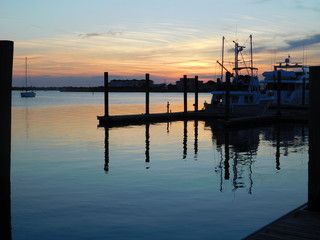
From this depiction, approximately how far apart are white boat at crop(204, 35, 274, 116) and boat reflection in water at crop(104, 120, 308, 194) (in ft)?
8.31

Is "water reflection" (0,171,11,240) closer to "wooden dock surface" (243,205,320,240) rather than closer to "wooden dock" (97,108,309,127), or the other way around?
"wooden dock surface" (243,205,320,240)

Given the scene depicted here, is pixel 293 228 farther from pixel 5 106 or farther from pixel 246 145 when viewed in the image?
pixel 246 145

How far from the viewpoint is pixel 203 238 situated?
341 inches

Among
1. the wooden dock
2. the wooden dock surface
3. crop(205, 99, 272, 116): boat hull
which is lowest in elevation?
the wooden dock surface

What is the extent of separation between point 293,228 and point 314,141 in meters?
1.97

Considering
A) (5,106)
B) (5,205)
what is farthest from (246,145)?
(5,106)

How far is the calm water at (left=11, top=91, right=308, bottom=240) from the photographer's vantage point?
9.35 m

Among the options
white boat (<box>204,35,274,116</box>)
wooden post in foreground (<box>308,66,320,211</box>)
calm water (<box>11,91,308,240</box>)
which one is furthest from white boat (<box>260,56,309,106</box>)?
wooden post in foreground (<box>308,66,320,211</box>)

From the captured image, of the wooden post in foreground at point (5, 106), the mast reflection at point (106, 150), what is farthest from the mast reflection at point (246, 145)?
the wooden post in foreground at point (5, 106)

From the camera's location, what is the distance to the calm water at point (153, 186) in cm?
935

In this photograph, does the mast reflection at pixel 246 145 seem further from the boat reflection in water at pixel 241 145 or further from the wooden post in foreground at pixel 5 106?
the wooden post in foreground at pixel 5 106

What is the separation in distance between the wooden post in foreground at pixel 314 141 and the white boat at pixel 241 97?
28511 mm

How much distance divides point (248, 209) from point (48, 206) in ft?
17.6

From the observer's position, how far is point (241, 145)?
22.8 metres
